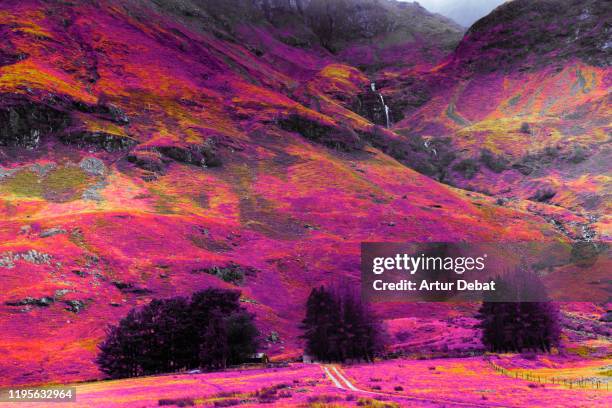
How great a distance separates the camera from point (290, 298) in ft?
290

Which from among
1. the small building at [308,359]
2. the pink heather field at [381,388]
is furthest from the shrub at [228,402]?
the small building at [308,359]

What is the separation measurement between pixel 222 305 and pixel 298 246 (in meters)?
42.8

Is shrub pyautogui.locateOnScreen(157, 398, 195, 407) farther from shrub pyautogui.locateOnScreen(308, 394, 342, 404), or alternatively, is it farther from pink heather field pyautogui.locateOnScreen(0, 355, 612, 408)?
shrub pyautogui.locateOnScreen(308, 394, 342, 404)

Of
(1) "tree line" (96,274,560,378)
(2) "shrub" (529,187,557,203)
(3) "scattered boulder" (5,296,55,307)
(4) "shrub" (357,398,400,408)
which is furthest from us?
(2) "shrub" (529,187,557,203)

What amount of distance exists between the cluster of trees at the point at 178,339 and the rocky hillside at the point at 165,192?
5.37 metres

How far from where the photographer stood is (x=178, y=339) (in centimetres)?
5959

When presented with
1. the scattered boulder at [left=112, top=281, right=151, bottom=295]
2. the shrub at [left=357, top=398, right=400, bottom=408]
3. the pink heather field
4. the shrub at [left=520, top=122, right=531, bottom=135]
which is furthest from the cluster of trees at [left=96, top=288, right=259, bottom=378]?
the shrub at [left=520, top=122, right=531, bottom=135]

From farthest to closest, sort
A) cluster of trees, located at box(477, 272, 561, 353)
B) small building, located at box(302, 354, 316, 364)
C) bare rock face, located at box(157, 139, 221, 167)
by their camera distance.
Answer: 1. bare rock face, located at box(157, 139, 221, 167)
2. small building, located at box(302, 354, 316, 364)
3. cluster of trees, located at box(477, 272, 561, 353)

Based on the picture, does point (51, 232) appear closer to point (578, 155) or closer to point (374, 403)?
point (374, 403)

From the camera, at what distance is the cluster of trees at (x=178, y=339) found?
183 ft

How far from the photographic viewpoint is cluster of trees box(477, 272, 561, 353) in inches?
2425

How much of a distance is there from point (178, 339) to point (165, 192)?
63285 millimetres

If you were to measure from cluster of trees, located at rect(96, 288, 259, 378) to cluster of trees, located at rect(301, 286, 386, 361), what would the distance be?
24.3ft

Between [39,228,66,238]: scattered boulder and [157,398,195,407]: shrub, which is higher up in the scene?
[39,228,66,238]: scattered boulder
